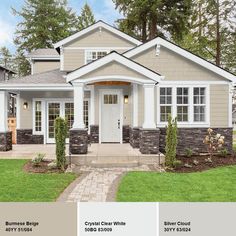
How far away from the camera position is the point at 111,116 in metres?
13.8

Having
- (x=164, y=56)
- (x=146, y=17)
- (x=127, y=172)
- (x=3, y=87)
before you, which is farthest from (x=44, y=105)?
(x=146, y=17)

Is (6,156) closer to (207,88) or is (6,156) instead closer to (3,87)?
(3,87)

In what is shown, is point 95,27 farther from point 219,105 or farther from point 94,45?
point 219,105

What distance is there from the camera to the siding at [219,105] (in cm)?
1250

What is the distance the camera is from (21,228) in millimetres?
4426

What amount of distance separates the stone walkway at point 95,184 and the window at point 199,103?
427 centimetres

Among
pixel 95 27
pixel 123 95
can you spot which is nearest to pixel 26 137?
pixel 123 95

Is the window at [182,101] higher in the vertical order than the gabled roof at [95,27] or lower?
lower

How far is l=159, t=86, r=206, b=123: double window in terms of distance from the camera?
40.3 feet

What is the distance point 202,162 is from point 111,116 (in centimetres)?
520

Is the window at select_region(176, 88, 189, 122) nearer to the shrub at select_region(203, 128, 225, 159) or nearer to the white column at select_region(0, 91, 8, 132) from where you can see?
the shrub at select_region(203, 128, 225, 159)

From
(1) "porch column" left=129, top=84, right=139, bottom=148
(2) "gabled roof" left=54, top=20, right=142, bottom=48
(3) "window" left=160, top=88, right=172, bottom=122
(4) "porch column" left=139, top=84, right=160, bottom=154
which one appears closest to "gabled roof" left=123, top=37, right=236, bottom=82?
(1) "porch column" left=129, top=84, right=139, bottom=148

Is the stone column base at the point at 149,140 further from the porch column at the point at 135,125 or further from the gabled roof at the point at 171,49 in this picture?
the gabled roof at the point at 171,49

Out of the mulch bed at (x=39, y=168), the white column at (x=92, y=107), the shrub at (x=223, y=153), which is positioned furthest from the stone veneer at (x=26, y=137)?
the shrub at (x=223, y=153)
